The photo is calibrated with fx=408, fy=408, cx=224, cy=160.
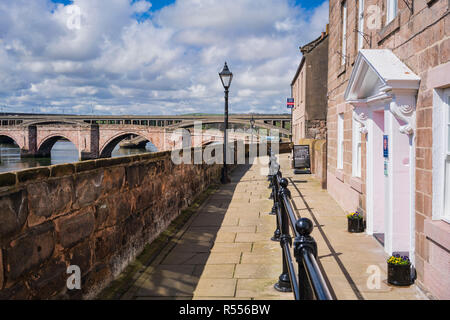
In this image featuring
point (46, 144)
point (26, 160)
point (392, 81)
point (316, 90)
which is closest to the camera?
point (392, 81)

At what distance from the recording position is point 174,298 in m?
4.41

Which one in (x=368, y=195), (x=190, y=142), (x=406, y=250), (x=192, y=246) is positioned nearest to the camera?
(x=406, y=250)

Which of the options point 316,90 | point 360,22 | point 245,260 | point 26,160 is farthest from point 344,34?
point 26,160

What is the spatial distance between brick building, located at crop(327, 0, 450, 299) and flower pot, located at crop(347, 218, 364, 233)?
168 millimetres

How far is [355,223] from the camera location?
7133 mm

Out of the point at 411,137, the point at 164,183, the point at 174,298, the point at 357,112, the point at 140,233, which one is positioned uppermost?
the point at 357,112

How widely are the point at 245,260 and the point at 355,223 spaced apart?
2.47 metres

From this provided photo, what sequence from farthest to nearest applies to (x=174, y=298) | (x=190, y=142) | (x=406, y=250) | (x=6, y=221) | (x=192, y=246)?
(x=190, y=142) < (x=192, y=246) < (x=406, y=250) < (x=174, y=298) < (x=6, y=221)

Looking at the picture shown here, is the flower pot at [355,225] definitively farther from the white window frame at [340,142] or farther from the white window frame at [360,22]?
the white window frame at [360,22]

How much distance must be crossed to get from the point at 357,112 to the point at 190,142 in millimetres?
43566

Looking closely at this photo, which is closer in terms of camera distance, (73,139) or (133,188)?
(133,188)

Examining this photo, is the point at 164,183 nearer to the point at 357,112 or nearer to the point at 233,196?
the point at 357,112

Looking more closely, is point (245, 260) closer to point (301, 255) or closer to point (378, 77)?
point (378, 77)

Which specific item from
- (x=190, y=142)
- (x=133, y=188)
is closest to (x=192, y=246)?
(x=133, y=188)
